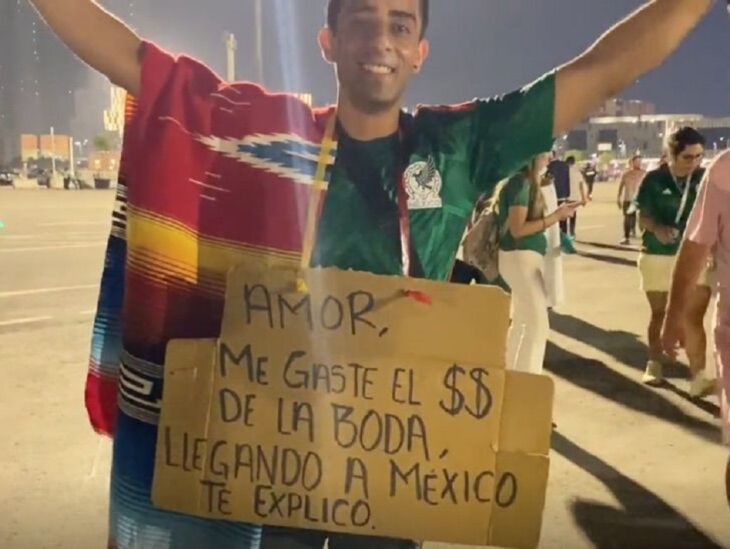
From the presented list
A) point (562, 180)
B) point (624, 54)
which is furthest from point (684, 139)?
point (562, 180)

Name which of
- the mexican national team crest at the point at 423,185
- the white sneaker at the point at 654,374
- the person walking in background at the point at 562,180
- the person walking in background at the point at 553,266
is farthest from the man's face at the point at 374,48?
the person walking in background at the point at 562,180

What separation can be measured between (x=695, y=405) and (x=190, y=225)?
512 centimetres

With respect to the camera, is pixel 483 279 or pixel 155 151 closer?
pixel 155 151

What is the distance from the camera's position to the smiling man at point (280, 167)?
1751mm

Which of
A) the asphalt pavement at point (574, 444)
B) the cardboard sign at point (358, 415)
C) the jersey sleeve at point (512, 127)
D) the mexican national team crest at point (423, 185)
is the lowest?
the asphalt pavement at point (574, 444)

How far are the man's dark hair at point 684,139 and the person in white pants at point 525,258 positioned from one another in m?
1.05

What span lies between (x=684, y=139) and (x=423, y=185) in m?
4.93

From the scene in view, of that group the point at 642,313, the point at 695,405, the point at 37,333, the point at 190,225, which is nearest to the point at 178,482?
the point at 190,225

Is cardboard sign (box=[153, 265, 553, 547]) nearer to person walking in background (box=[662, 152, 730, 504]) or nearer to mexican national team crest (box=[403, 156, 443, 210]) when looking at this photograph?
mexican national team crest (box=[403, 156, 443, 210])

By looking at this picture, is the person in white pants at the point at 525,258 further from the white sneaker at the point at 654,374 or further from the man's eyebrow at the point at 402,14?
the man's eyebrow at the point at 402,14

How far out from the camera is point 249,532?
1.88m

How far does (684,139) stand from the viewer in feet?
20.7

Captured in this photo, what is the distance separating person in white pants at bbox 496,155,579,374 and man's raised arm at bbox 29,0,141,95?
387 cm

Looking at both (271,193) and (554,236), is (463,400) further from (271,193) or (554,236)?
(554,236)
